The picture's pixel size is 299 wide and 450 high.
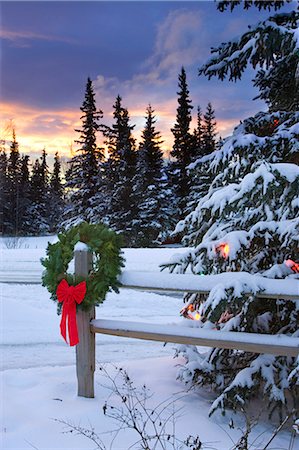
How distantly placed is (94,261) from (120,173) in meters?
29.0

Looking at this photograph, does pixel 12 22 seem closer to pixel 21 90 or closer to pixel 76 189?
pixel 21 90

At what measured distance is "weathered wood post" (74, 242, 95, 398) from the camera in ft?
12.1

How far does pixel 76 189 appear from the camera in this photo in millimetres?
34500

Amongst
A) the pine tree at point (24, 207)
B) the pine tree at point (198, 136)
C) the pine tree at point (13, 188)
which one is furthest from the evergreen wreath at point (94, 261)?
the pine tree at point (24, 207)

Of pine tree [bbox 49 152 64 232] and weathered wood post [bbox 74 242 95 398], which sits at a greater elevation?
pine tree [bbox 49 152 64 232]

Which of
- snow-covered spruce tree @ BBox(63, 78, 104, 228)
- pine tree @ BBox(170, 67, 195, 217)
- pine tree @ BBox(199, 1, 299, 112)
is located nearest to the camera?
pine tree @ BBox(199, 1, 299, 112)

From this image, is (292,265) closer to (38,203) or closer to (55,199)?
(38,203)

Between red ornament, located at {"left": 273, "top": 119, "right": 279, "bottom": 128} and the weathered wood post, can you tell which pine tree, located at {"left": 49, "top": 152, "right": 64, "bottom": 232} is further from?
the weathered wood post

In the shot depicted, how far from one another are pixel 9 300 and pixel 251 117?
22.2 feet

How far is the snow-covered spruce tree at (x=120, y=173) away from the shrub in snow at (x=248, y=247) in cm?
2589

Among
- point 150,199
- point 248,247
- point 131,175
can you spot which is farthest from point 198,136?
point 248,247

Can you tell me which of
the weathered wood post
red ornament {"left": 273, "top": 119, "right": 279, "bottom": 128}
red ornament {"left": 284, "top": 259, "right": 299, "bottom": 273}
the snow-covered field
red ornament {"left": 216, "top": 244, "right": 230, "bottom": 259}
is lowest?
the snow-covered field

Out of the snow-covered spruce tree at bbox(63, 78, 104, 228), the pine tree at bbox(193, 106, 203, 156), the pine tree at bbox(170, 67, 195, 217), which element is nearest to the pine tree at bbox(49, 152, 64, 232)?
the snow-covered spruce tree at bbox(63, 78, 104, 228)

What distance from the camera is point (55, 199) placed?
48.6 meters
